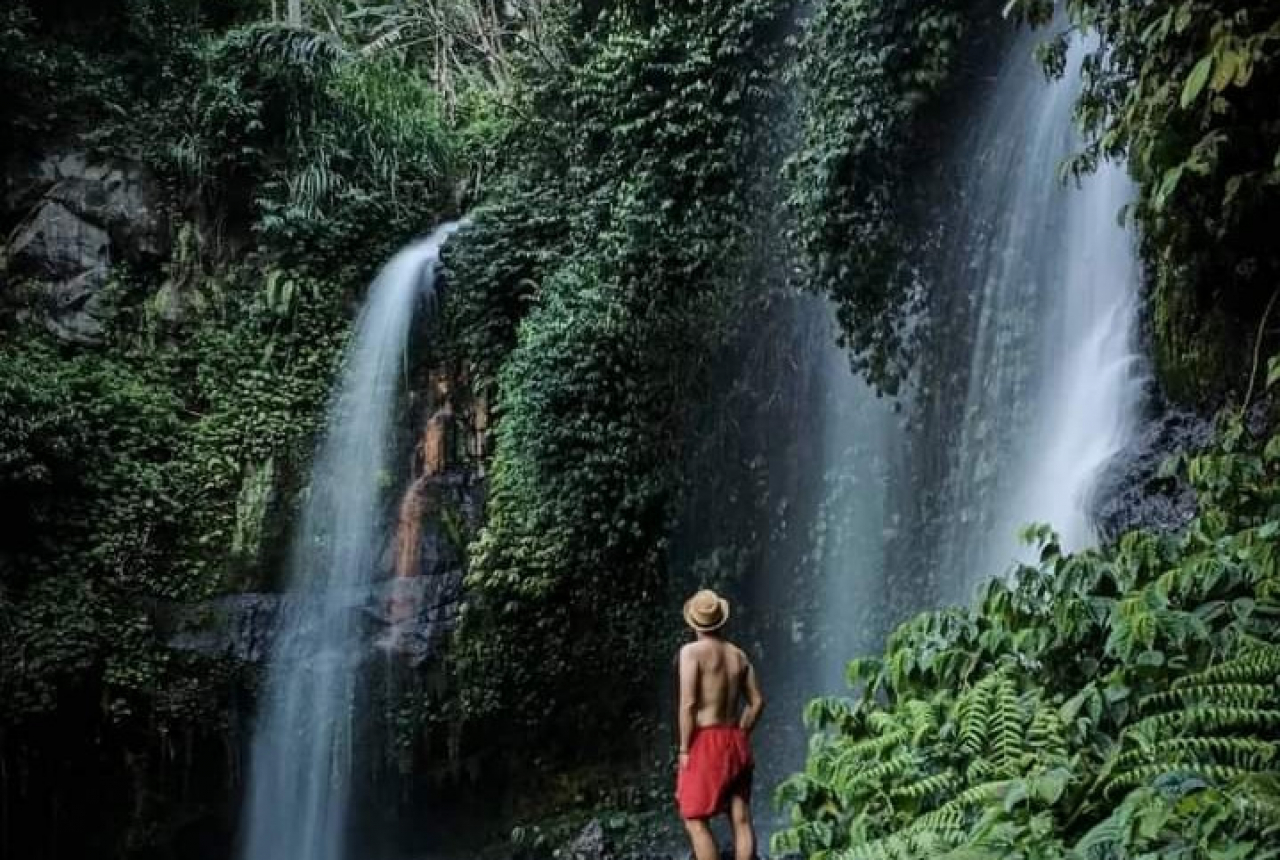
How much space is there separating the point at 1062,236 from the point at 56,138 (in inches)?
406

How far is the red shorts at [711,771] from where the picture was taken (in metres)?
4.46

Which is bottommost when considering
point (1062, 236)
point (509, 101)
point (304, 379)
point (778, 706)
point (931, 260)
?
point (778, 706)

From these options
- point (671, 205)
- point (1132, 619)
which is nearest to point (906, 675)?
point (1132, 619)

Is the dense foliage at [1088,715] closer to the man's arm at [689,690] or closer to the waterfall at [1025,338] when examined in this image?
the man's arm at [689,690]

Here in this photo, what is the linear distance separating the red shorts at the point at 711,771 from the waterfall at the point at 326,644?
21.6ft

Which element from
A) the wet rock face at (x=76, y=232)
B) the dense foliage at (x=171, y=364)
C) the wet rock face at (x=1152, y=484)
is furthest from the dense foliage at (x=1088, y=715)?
the wet rock face at (x=76, y=232)

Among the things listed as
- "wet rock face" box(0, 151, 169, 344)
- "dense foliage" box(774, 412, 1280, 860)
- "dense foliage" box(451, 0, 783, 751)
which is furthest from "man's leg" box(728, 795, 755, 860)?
"wet rock face" box(0, 151, 169, 344)

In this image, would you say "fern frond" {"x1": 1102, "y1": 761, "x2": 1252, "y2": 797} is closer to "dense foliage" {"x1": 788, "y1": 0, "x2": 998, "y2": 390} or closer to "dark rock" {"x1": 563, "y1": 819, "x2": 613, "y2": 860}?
"dense foliage" {"x1": 788, "y1": 0, "x2": 998, "y2": 390}

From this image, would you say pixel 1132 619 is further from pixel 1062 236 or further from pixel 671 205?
pixel 671 205

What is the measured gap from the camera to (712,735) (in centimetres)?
448

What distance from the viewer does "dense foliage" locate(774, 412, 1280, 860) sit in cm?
256

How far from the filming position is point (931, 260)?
857 cm

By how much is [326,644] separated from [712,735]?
6.80m

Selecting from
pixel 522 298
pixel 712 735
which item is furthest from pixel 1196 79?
pixel 522 298
